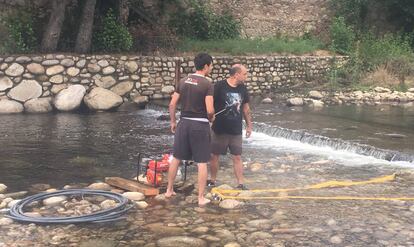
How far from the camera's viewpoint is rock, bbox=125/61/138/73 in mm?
17875

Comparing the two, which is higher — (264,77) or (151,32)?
(151,32)

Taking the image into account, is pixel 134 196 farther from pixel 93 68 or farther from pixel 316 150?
pixel 93 68

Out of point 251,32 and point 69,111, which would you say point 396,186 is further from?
point 251,32

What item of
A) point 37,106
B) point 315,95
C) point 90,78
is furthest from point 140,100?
point 315,95

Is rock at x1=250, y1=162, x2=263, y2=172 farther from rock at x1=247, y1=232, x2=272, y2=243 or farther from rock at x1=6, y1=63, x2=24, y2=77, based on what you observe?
rock at x1=6, y1=63, x2=24, y2=77

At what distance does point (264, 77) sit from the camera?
66.6 feet

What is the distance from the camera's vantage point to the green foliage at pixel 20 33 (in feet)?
55.3

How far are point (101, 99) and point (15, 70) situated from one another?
269cm

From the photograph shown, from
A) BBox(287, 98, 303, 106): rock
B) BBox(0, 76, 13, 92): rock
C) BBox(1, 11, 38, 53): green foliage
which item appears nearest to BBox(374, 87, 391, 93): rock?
BBox(287, 98, 303, 106): rock

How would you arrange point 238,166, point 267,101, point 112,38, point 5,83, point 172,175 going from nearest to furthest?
1. point 172,175
2. point 238,166
3. point 5,83
4. point 112,38
5. point 267,101

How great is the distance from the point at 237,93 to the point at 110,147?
4.69 meters

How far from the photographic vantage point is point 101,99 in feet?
54.8

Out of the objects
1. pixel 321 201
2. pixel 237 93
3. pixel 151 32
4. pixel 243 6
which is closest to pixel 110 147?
pixel 237 93

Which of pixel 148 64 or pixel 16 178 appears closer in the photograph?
pixel 16 178
